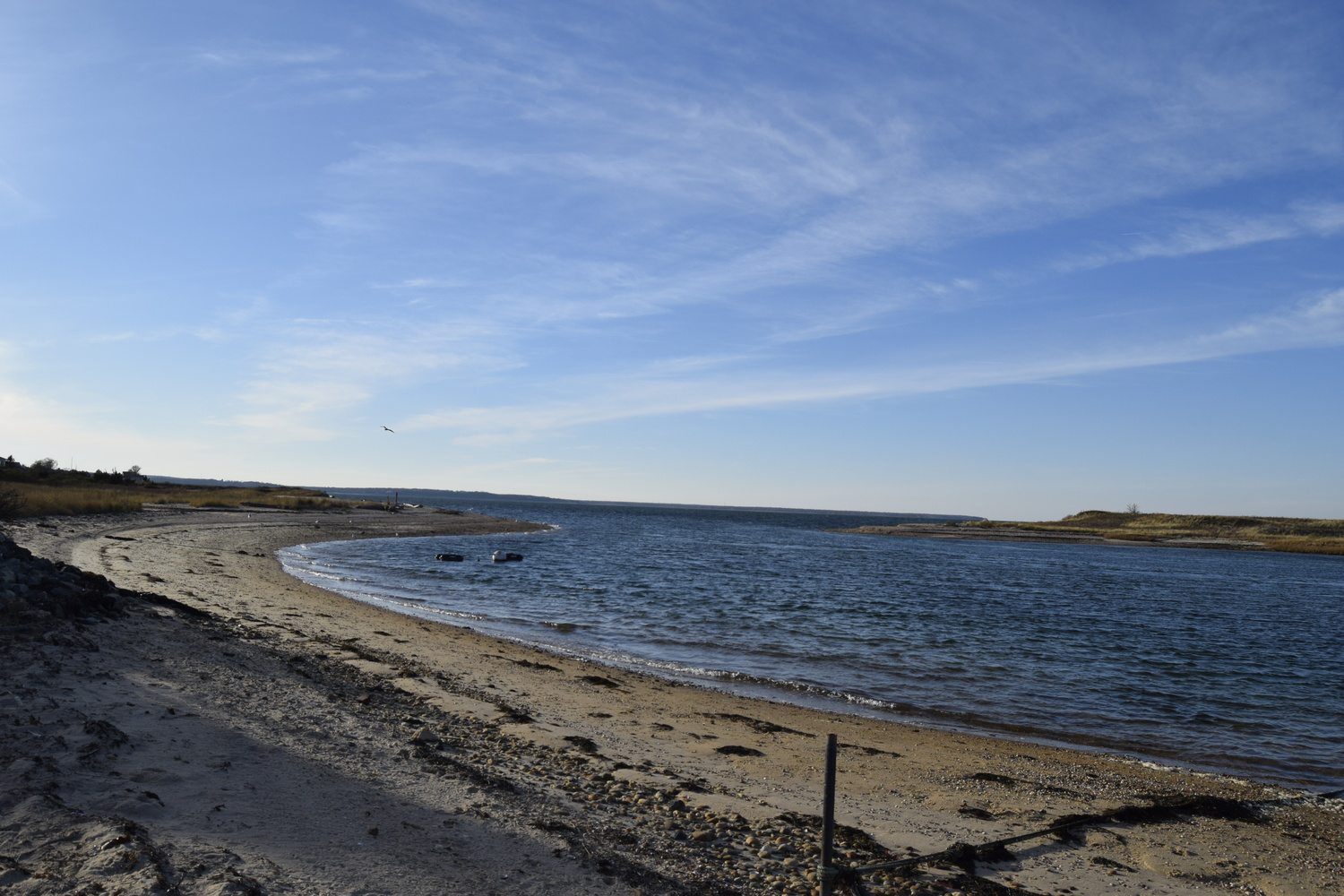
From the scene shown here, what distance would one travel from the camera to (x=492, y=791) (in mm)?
7762

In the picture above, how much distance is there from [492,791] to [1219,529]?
14831cm

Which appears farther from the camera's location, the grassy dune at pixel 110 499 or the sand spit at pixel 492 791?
the grassy dune at pixel 110 499

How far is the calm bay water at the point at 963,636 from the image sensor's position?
15070 mm

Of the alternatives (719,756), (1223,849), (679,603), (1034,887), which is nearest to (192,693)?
(719,756)

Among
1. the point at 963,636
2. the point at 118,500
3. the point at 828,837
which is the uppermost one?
the point at 118,500

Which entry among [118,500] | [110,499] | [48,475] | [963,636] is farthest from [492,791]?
[48,475]

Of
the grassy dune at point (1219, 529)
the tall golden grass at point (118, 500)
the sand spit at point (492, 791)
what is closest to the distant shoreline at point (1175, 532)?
the grassy dune at point (1219, 529)

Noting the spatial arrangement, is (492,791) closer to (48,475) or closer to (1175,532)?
(48,475)

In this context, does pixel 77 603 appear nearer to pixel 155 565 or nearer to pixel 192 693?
pixel 192 693

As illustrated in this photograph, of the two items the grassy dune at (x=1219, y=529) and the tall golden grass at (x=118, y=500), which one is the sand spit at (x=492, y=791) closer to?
the tall golden grass at (x=118, y=500)

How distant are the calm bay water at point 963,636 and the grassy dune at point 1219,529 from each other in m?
62.3

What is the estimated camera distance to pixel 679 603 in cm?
3012

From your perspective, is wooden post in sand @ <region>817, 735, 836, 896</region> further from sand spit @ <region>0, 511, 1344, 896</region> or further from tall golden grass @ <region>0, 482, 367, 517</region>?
tall golden grass @ <region>0, 482, 367, 517</region>

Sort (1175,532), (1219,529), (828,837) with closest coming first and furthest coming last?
(828,837) → (1175,532) → (1219,529)
